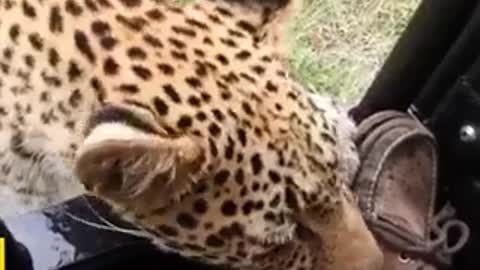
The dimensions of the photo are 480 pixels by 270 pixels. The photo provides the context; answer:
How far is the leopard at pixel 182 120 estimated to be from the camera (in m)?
1.48

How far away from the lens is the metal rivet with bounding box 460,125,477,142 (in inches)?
A: 71.4

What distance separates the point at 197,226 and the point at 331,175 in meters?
0.17

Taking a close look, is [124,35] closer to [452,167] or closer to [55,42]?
[55,42]

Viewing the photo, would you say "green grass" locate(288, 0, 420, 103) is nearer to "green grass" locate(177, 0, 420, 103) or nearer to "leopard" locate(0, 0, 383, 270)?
"green grass" locate(177, 0, 420, 103)

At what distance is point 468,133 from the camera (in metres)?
1.82

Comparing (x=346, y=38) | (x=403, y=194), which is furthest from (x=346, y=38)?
(x=403, y=194)

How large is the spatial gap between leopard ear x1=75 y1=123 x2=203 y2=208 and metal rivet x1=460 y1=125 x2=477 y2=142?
45 centimetres

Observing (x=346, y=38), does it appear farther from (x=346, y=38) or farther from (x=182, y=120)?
(x=182, y=120)

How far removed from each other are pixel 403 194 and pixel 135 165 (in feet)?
1.74

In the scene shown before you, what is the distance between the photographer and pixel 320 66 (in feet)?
8.22

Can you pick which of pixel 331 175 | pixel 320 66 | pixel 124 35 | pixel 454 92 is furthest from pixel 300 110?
pixel 320 66

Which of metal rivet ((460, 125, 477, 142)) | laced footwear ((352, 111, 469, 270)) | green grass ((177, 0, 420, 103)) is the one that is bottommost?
green grass ((177, 0, 420, 103))

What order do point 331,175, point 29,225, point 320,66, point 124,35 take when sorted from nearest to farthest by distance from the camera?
point 124,35
point 331,175
point 29,225
point 320,66

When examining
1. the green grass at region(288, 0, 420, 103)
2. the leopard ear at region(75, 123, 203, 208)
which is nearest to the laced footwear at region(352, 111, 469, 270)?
the leopard ear at region(75, 123, 203, 208)
